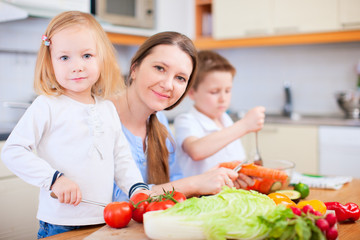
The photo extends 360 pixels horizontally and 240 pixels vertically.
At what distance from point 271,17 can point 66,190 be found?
2.84 meters

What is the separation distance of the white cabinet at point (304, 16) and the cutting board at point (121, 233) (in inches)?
108

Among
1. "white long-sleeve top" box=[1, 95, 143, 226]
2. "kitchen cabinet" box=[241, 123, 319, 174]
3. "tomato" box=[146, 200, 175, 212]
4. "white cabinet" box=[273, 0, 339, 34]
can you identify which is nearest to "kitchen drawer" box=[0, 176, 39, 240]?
"white long-sleeve top" box=[1, 95, 143, 226]

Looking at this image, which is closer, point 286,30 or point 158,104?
point 158,104

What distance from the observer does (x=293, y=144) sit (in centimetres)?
303

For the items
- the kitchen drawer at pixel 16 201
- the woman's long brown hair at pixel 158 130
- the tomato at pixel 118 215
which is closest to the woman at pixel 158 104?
the woman's long brown hair at pixel 158 130

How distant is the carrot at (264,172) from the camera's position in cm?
122

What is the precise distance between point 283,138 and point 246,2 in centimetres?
128

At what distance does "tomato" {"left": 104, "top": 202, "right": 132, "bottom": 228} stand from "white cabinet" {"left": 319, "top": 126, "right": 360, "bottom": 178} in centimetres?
233

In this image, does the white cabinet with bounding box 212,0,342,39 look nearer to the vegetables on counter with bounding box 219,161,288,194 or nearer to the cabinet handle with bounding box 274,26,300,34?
Result: the cabinet handle with bounding box 274,26,300,34

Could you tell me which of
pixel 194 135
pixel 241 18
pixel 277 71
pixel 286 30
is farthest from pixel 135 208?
pixel 277 71

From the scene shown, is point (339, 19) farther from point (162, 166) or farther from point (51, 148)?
point (51, 148)

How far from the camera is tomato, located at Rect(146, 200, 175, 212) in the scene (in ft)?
2.85

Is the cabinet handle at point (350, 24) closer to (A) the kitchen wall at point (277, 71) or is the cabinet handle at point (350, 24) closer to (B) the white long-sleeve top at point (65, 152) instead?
(A) the kitchen wall at point (277, 71)

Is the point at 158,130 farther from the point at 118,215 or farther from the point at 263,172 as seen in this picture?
the point at 118,215
